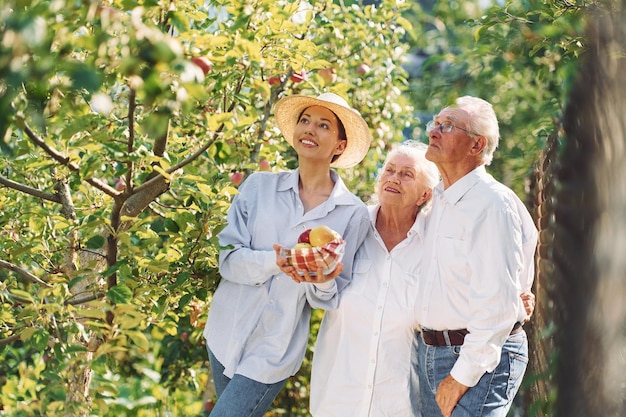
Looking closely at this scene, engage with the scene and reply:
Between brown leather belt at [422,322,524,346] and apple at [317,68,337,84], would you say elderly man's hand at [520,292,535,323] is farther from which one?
apple at [317,68,337,84]

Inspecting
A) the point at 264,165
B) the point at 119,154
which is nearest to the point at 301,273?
the point at 119,154

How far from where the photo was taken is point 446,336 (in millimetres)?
2965

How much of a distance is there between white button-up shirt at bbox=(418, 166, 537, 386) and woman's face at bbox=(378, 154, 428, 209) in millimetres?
130

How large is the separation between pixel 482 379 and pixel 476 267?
33 centimetres

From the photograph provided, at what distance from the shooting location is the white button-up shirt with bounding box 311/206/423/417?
3174 mm

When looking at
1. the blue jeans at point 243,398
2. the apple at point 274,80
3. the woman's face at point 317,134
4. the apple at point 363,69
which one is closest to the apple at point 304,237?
the woman's face at point 317,134

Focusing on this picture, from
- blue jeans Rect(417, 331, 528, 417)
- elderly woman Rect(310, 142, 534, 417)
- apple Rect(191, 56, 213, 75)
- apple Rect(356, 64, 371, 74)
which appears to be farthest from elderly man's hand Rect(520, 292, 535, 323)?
apple Rect(356, 64, 371, 74)

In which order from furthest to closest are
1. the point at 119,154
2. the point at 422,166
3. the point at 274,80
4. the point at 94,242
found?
1. the point at 274,80
2. the point at 422,166
3. the point at 94,242
4. the point at 119,154

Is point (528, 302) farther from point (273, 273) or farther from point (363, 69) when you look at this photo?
point (363, 69)

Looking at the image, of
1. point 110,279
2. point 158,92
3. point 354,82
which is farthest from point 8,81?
point 354,82

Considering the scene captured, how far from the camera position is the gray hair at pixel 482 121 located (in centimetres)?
308

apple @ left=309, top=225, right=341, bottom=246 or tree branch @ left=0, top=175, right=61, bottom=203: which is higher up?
tree branch @ left=0, top=175, right=61, bottom=203

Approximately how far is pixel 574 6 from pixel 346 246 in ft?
3.50

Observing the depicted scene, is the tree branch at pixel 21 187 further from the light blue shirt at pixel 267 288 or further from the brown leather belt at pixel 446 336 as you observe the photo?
the brown leather belt at pixel 446 336
